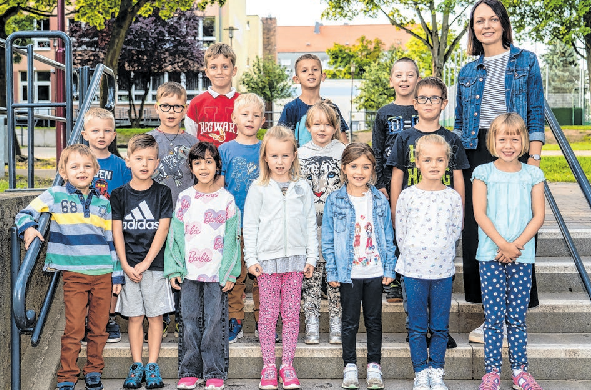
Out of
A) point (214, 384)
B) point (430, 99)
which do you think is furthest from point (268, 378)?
point (430, 99)

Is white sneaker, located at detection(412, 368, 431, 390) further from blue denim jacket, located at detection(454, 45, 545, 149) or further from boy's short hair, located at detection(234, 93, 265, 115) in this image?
boy's short hair, located at detection(234, 93, 265, 115)

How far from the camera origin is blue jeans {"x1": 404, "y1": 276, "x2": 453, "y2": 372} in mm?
3883

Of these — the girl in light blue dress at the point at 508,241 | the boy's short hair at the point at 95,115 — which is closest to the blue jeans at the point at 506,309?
the girl in light blue dress at the point at 508,241

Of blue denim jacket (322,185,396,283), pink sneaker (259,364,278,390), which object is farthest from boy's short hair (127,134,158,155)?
pink sneaker (259,364,278,390)

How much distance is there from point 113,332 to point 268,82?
34523 mm

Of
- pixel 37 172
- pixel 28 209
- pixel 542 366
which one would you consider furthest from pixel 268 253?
pixel 37 172

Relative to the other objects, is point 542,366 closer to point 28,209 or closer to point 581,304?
point 581,304

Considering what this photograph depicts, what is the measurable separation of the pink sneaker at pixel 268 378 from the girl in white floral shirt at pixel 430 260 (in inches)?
34.1

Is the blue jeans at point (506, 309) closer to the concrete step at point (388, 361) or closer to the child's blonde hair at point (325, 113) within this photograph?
the concrete step at point (388, 361)

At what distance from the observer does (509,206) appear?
391 centimetres

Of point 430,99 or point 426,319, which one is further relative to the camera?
point 430,99

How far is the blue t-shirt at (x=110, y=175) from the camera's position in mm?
4305

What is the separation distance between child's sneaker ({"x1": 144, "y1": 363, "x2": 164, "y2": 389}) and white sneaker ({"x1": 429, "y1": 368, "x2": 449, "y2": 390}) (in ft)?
A: 5.50

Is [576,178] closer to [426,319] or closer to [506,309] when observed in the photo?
[506,309]
